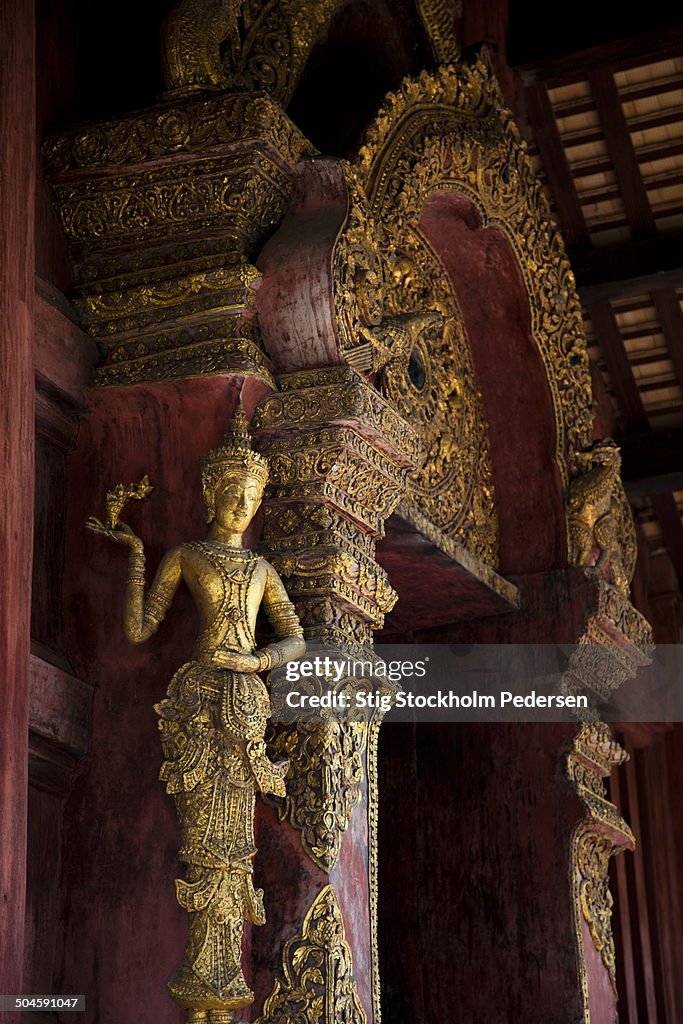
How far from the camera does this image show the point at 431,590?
21.8 feet

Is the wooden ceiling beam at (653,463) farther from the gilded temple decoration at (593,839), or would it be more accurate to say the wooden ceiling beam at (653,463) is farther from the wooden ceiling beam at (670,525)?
the gilded temple decoration at (593,839)

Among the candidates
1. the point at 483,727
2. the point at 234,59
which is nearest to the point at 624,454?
the point at 483,727

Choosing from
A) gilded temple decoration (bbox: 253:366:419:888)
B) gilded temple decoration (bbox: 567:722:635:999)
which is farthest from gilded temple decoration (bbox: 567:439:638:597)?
gilded temple decoration (bbox: 253:366:419:888)

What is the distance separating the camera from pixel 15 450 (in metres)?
4.03

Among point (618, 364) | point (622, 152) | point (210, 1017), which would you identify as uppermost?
point (622, 152)

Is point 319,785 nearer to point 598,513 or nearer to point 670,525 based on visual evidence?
point 598,513

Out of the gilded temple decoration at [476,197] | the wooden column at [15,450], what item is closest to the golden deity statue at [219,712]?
the wooden column at [15,450]

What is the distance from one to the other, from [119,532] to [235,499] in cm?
34

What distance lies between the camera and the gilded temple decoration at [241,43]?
202 inches

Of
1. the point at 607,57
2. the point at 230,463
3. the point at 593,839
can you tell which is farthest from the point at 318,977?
the point at 607,57

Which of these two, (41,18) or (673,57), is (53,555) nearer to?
(41,18)

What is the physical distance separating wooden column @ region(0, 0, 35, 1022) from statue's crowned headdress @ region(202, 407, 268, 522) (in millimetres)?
683

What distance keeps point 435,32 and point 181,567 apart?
3.04 m

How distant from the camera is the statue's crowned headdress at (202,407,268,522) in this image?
4648 millimetres
